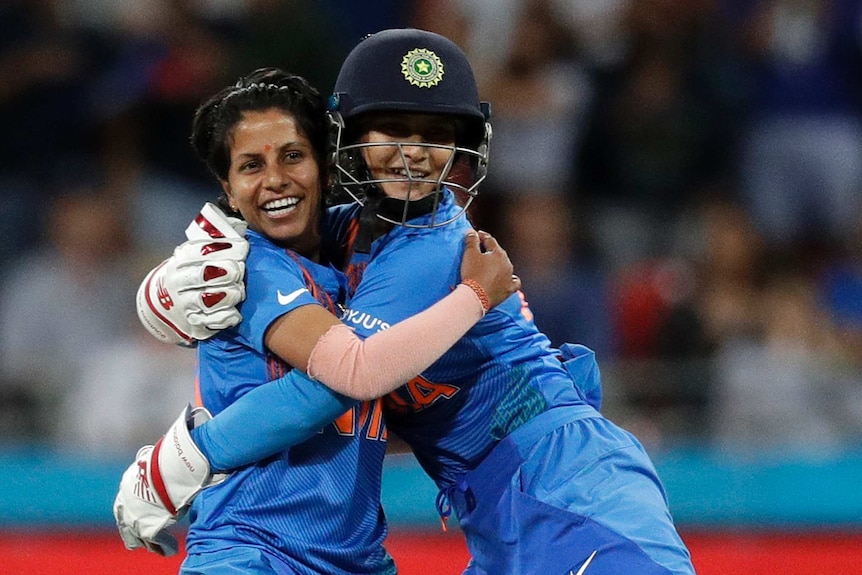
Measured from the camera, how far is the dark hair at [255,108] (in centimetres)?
340

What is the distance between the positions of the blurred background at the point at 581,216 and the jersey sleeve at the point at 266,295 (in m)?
3.18

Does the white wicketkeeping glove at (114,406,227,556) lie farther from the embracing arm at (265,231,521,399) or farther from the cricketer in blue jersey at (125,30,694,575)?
the embracing arm at (265,231,521,399)

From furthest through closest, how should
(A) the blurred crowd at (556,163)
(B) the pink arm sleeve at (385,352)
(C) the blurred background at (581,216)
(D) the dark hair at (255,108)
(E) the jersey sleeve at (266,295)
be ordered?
(A) the blurred crowd at (556,163) → (C) the blurred background at (581,216) → (D) the dark hair at (255,108) → (E) the jersey sleeve at (266,295) → (B) the pink arm sleeve at (385,352)

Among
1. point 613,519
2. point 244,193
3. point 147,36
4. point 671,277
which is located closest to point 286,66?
point 147,36

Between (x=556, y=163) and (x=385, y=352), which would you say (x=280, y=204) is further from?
(x=556, y=163)

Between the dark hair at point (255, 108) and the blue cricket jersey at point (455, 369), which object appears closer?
the blue cricket jersey at point (455, 369)

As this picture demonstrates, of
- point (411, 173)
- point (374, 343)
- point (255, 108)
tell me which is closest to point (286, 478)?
point (374, 343)

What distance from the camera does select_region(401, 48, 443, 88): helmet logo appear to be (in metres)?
3.33

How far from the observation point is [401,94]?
3314 mm

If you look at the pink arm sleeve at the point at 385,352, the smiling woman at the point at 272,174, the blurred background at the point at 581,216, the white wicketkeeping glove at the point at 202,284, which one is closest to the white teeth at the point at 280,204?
the smiling woman at the point at 272,174

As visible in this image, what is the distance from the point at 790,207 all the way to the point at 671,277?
4.69 feet

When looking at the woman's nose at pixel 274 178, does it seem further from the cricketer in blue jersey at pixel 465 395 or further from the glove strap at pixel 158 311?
the glove strap at pixel 158 311

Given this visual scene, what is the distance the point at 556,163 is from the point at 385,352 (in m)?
5.26

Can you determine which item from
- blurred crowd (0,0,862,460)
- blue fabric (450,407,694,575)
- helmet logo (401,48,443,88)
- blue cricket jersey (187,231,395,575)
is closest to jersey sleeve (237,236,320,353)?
blue cricket jersey (187,231,395,575)
